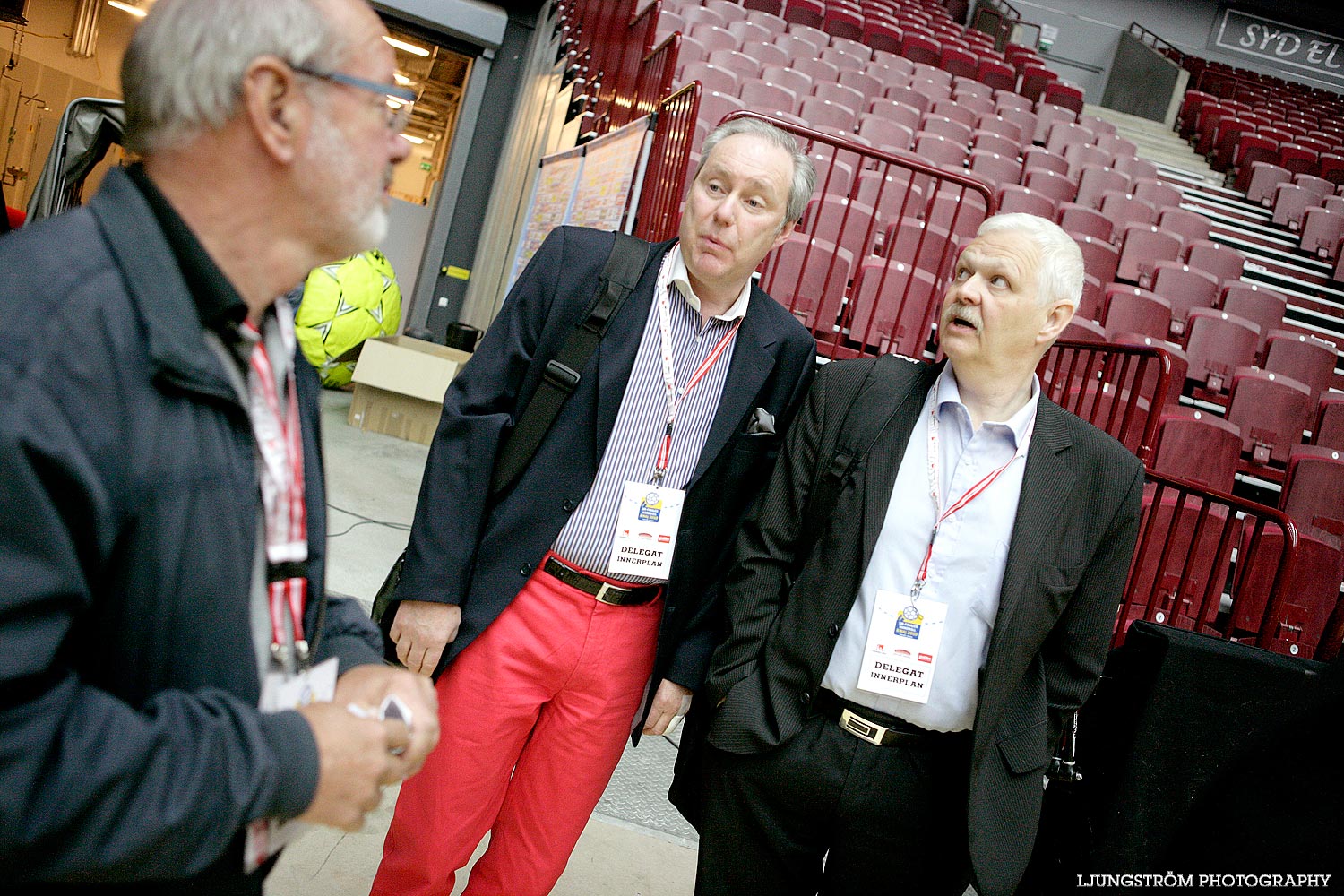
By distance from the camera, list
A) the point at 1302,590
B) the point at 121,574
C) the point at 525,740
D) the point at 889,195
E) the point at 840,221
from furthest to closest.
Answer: the point at 889,195 → the point at 840,221 → the point at 1302,590 → the point at 525,740 → the point at 121,574

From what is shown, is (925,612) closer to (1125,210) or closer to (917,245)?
(917,245)

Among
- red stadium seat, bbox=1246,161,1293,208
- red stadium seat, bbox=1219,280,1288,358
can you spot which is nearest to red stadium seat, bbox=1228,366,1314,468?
red stadium seat, bbox=1219,280,1288,358

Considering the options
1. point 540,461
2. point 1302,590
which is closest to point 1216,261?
point 1302,590

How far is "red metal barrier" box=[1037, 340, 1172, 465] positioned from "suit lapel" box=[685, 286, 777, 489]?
1.07 meters

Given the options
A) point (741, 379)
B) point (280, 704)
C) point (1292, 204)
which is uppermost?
point (1292, 204)

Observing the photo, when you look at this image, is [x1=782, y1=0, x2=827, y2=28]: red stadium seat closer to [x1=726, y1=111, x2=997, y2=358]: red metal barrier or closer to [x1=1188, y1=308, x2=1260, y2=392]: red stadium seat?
[x1=726, y1=111, x2=997, y2=358]: red metal barrier

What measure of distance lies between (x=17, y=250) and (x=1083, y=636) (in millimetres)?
1583

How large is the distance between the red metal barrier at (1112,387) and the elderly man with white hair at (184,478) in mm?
2062

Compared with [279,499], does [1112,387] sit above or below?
above

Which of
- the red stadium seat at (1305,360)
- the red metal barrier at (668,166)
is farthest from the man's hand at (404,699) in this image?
the red stadium seat at (1305,360)

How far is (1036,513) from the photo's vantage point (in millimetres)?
1516

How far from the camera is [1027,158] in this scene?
27.8ft

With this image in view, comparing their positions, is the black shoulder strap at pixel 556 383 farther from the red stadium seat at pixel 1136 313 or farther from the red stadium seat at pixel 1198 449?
the red stadium seat at pixel 1136 313

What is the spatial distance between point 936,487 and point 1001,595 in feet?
0.68
